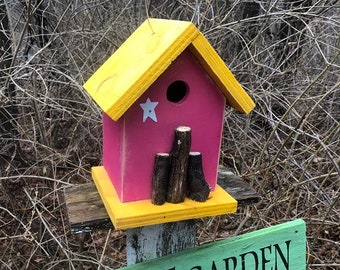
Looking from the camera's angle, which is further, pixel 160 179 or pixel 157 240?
pixel 157 240

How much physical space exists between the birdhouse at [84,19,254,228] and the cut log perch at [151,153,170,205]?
0.04 metres

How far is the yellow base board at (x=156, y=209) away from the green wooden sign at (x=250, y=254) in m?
0.15

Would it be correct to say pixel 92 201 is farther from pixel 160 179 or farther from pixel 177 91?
pixel 177 91

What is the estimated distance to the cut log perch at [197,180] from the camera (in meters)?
1.42

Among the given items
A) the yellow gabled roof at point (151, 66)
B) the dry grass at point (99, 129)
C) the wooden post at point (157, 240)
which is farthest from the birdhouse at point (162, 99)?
the dry grass at point (99, 129)

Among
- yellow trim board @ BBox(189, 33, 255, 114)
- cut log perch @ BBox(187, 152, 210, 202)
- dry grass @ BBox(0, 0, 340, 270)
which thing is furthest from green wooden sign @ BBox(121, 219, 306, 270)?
dry grass @ BBox(0, 0, 340, 270)

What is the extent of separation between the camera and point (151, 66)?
1.32 metres

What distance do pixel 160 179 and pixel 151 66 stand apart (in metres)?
0.35

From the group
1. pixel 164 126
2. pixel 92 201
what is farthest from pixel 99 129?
pixel 164 126

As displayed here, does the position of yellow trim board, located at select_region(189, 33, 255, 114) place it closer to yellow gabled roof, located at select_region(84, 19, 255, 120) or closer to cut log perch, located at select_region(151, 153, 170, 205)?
yellow gabled roof, located at select_region(84, 19, 255, 120)

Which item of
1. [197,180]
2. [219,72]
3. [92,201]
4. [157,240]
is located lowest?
[157,240]

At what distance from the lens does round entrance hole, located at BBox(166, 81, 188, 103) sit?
148 centimetres

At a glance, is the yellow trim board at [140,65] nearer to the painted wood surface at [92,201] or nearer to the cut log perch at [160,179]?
the cut log perch at [160,179]

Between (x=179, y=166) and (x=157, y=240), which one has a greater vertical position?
(x=179, y=166)
